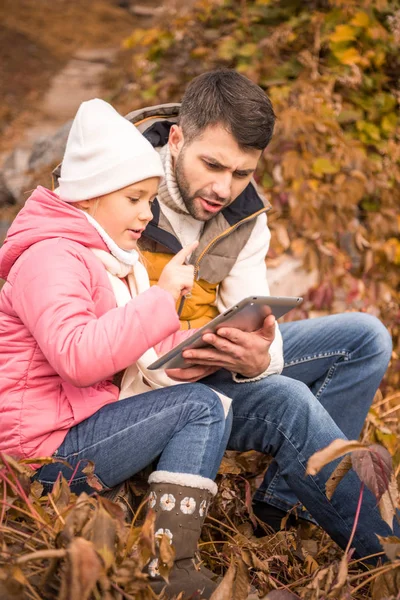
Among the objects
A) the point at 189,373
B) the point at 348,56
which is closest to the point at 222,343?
the point at 189,373

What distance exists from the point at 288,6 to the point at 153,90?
1099 millimetres

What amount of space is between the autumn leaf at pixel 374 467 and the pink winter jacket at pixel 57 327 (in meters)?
0.54

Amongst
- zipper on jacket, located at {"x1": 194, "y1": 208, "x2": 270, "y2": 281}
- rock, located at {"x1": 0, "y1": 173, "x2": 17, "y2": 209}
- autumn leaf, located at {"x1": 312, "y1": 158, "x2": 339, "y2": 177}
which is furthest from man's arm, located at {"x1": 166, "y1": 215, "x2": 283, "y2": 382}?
rock, located at {"x1": 0, "y1": 173, "x2": 17, "y2": 209}

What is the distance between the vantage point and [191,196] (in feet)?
8.05

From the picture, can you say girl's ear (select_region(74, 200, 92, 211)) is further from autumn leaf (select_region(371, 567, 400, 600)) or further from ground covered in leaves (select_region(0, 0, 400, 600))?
autumn leaf (select_region(371, 567, 400, 600))

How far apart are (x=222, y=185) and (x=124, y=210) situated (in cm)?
49

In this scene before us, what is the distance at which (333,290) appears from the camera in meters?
4.10

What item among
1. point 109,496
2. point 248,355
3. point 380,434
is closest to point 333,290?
point 380,434

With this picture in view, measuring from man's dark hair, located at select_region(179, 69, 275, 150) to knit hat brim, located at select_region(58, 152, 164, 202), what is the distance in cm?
44

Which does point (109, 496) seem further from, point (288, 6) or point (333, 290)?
point (288, 6)

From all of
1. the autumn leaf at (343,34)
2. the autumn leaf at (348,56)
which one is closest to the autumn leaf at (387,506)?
the autumn leaf at (348,56)

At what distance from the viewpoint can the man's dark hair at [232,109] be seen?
2357mm

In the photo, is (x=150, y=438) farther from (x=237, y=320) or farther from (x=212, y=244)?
(x=212, y=244)

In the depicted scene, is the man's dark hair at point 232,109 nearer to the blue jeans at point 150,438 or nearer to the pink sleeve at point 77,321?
the pink sleeve at point 77,321
